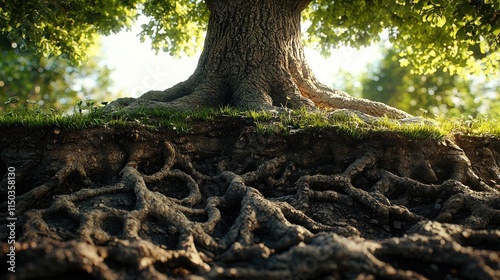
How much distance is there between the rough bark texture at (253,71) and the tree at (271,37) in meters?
0.02

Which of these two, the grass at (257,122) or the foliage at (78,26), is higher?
the foliage at (78,26)

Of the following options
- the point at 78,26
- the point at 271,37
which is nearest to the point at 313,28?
the point at 271,37

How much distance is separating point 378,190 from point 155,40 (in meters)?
8.73

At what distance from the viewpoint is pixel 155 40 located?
10773 mm

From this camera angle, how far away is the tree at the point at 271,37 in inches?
226

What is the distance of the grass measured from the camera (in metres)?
4.16

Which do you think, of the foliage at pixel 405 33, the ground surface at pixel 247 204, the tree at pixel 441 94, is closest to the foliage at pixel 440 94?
the tree at pixel 441 94

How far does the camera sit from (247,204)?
3373 millimetres

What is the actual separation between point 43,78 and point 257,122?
26131mm

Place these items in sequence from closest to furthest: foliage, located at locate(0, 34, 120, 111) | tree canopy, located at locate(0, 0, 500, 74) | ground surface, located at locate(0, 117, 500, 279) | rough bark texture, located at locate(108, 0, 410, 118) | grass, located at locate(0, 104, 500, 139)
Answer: ground surface, located at locate(0, 117, 500, 279) < grass, located at locate(0, 104, 500, 139) < rough bark texture, located at locate(108, 0, 410, 118) < tree canopy, located at locate(0, 0, 500, 74) < foliage, located at locate(0, 34, 120, 111)

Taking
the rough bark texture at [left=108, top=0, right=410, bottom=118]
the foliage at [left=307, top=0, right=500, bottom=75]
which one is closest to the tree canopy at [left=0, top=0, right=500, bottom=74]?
the foliage at [left=307, top=0, right=500, bottom=75]

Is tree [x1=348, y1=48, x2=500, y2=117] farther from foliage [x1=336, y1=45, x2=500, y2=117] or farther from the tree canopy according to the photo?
the tree canopy

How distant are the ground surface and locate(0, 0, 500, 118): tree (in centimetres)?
135

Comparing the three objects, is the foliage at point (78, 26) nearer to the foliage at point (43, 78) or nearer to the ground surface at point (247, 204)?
the ground surface at point (247, 204)
